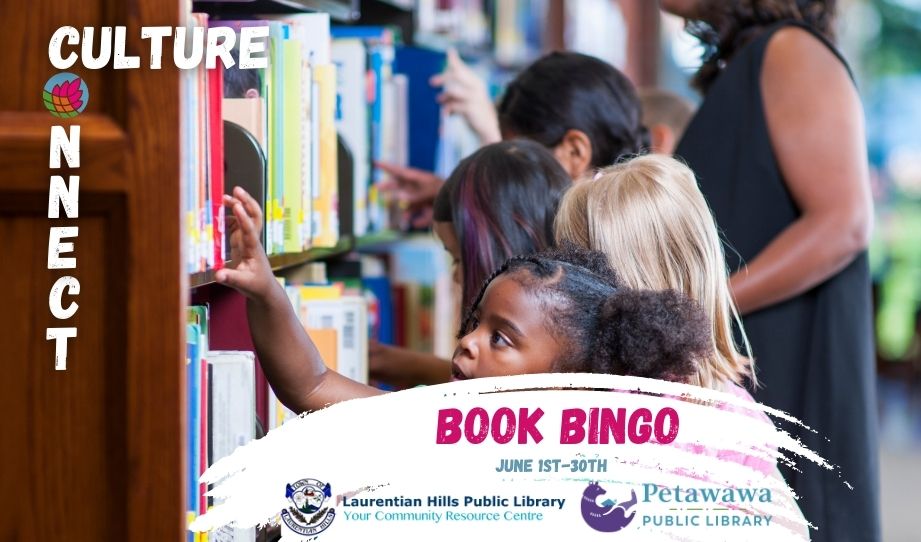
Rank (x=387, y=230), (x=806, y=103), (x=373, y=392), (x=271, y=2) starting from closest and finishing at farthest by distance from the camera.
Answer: (x=373, y=392), (x=271, y=2), (x=806, y=103), (x=387, y=230)

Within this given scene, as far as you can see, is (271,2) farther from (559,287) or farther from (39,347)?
(39,347)

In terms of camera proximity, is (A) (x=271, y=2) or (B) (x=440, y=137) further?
(B) (x=440, y=137)

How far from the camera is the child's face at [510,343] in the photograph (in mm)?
1194

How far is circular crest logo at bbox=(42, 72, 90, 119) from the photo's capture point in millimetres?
951

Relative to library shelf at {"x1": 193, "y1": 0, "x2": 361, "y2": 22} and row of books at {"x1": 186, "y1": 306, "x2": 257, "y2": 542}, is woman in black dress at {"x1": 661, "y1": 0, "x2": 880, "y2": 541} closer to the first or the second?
library shelf at {"x1": 193, "y1": 0, "x2": 361, "y2": 22}

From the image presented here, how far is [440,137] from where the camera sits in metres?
2.78

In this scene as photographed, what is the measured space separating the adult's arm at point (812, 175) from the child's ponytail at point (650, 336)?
22.6 inches

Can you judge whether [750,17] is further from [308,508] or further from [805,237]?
[308,508]

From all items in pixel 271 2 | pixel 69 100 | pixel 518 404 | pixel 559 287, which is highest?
pixel 271 2

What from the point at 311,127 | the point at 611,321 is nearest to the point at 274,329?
the point at 611,321

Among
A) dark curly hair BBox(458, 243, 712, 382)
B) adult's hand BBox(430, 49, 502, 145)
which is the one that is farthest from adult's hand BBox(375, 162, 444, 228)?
dark curly hair BBox(458, 243, 712, 382)

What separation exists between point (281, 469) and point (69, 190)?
1.09ft

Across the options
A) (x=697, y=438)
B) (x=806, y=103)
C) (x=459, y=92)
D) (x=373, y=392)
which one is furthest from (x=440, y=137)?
(x=697, y=438)

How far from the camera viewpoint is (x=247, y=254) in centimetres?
119
